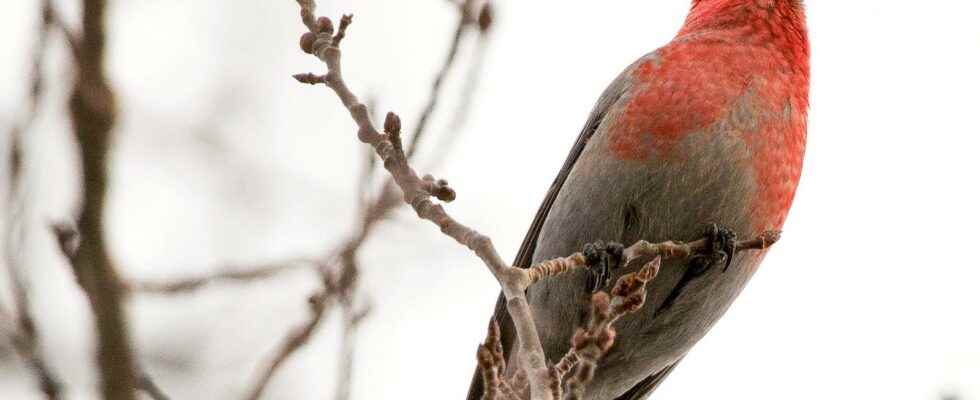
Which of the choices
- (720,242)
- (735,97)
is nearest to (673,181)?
(720,242)

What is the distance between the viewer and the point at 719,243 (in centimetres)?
491

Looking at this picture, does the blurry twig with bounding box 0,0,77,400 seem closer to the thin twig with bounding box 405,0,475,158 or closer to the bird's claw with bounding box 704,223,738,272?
the thin twig with bounding box 405,0,475,158

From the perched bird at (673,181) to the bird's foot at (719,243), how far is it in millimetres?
61

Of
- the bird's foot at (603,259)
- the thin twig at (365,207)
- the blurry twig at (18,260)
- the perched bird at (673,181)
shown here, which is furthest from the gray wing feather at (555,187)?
the blurry twig at (18,260)

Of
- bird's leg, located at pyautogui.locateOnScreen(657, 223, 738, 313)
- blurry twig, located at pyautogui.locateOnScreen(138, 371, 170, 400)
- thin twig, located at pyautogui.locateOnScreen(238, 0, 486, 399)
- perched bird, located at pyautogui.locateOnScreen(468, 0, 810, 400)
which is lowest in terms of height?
blurry twig, located at pyautogui.locateOnScreen(138, 371, 170, 400)

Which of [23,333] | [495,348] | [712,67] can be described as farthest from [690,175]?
[23,333]

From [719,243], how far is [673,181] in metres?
0.31

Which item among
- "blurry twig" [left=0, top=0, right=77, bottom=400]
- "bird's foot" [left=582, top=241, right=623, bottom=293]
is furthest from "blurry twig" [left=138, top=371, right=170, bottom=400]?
"bird's foot" [left=582, top=241, right=623, bottom=293]

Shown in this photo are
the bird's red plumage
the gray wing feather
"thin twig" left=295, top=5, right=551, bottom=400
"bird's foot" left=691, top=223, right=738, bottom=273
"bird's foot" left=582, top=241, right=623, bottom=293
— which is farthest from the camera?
the gray wing feather

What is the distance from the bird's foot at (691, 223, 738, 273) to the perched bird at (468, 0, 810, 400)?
0.20 ft

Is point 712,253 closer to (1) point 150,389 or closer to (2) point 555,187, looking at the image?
(2) point 555,187

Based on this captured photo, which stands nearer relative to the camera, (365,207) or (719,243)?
(365,207)

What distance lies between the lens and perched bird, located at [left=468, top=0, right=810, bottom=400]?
16.4 feet

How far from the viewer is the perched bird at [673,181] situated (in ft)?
16.4
